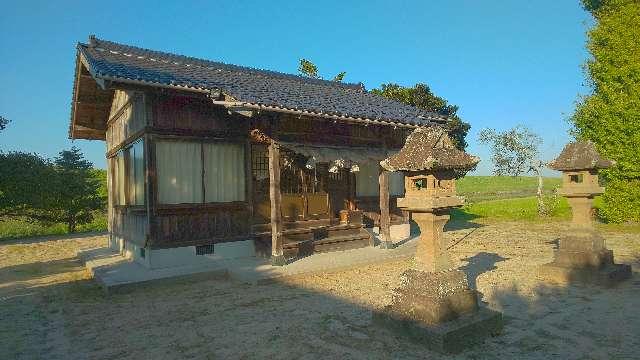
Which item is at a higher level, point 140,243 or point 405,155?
point 405,155

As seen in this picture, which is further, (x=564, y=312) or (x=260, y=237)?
(x=260, y=237)

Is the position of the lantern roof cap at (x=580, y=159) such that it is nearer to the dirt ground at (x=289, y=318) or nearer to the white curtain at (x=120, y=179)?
the dirt ground at (x=289, y=318)

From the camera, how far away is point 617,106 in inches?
628

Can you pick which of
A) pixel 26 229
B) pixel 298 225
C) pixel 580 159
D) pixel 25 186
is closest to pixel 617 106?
pixel 580 159

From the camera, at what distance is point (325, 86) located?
16266 millimetres

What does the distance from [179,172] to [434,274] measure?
6397 mm

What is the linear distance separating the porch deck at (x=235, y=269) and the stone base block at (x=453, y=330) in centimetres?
372

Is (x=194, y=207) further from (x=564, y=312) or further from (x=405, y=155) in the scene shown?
(x=564, y=312)

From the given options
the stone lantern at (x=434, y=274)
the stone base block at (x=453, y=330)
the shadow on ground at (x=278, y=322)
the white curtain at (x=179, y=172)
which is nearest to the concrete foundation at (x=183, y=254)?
the shadow on ground at (x=278, y=322)

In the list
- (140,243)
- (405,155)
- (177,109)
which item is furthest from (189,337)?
(177,109)

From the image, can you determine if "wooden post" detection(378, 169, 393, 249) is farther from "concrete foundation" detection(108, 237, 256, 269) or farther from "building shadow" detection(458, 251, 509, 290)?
"concrete foundation" detection(108, 237, 256, 269)

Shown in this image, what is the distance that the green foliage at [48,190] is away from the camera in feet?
60.3

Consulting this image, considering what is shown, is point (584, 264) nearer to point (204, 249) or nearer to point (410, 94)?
point (204, 249)

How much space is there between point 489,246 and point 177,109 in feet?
32.9
